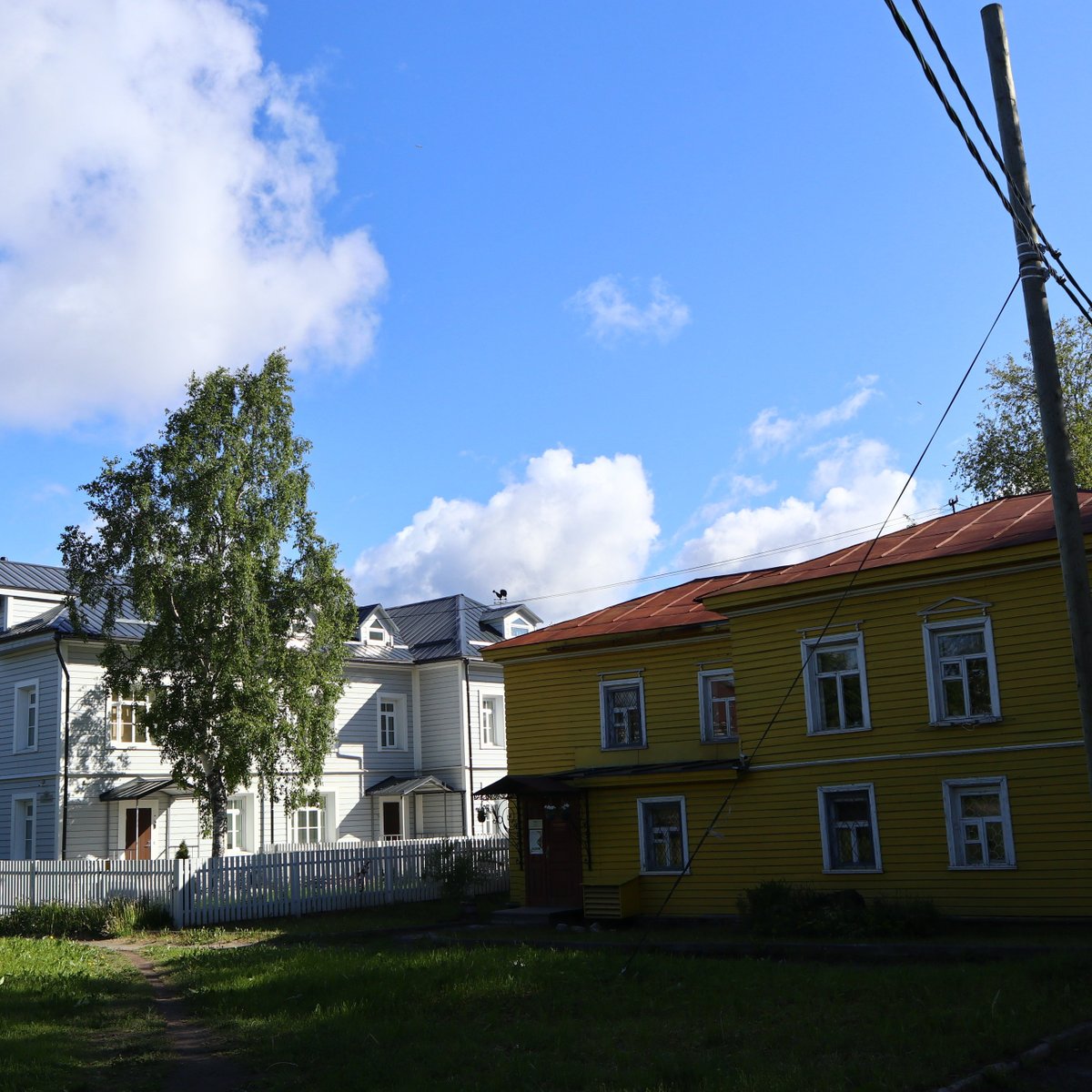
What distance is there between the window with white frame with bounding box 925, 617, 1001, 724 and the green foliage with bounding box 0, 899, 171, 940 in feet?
49.7

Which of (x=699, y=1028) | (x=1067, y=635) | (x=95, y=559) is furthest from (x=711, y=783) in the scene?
(x=95, y=559)

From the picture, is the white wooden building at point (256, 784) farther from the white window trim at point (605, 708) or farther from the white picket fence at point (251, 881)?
the white window trim at point (605, 708)

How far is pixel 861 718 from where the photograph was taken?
1973cm

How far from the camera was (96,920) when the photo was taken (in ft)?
73.2

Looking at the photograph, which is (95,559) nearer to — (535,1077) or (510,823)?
(510,823)

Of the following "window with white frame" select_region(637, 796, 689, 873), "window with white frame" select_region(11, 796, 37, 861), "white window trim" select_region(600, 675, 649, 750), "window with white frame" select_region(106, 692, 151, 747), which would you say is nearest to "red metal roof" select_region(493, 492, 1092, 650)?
"white window trim" select_region(600, 675, 649, 750)

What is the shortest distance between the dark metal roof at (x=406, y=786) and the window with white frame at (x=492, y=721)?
7.41 ft

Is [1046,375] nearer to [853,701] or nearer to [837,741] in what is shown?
[853,701]

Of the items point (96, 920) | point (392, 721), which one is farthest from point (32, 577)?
point (96, 920)

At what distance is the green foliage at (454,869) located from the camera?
81.7 feet

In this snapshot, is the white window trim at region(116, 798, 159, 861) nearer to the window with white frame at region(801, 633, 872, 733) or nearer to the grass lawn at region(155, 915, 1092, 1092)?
the grass lawn at region(155, 915, 1092, 1092)

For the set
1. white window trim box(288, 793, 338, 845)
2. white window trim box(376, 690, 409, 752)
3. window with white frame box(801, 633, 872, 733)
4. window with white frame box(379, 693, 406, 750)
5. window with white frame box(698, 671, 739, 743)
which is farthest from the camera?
window with white frame box(379, 693, 406, 750)

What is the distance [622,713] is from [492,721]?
53.4ft

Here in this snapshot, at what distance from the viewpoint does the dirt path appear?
948cm
